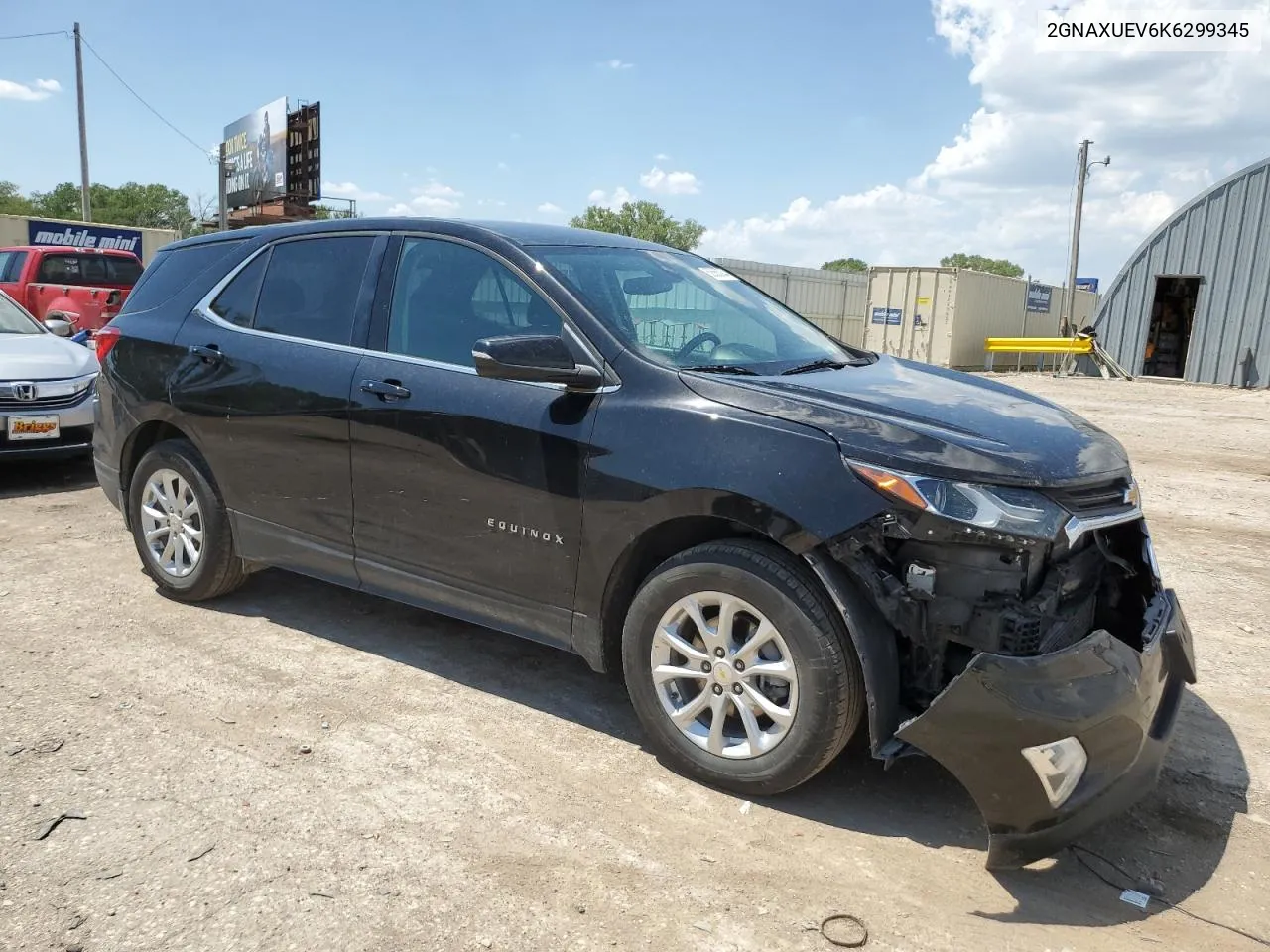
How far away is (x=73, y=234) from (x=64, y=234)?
250mm

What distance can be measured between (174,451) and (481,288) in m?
1.98

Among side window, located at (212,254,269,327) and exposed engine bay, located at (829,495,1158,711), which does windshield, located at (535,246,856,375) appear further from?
side window, located at (212,254,269,327)

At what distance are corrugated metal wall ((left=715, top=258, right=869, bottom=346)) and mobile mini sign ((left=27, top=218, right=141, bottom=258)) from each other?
20047 millimetres

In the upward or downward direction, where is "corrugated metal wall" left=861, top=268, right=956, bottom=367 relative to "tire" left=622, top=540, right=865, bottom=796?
upward

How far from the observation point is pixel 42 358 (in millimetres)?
7445

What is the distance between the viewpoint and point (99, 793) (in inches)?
119

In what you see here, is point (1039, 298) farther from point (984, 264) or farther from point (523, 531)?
point (984, 264)

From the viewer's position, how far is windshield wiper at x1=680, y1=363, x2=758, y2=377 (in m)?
3.33

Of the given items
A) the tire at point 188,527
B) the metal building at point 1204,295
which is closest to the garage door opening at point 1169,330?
the metal building at point 1204,295

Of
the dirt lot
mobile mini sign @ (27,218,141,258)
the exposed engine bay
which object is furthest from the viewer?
mobile mini sign @ (27,218,141,258)

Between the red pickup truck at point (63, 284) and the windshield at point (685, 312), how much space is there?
12.6 meters

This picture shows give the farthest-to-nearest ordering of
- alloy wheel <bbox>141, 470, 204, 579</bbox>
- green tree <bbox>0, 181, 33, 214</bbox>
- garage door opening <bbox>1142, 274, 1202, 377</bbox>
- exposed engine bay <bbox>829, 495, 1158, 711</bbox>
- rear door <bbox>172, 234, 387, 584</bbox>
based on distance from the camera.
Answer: green tree <bbox>0, 181, 33, 214</bbox> < garage door opening <bbox>1142, 274, 1202, 377</bbox> < alloy wheel <bbox>141, 470, 204, 579</bbox> < rear door <bbox>172, 234, 387, 584</bbox> < exposed engine bay <bbox>829, 495, 1158, 711</bbox>

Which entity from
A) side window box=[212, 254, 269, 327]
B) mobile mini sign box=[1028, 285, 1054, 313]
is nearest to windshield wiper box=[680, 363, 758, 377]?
side window box=[212, 254, 269, 327]

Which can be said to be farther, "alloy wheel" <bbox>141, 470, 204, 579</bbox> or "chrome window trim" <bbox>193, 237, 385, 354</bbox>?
"alloy wheel" <bbox>141, 470, 204, 579</bbox>
